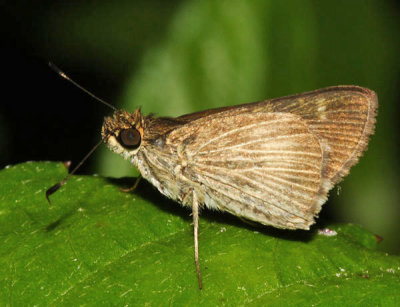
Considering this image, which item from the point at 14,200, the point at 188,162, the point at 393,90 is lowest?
the point at 393,90

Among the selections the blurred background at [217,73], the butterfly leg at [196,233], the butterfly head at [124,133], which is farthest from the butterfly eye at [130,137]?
the blurred background at [217,73]

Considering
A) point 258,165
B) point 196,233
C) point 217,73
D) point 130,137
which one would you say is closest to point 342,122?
point 258,165

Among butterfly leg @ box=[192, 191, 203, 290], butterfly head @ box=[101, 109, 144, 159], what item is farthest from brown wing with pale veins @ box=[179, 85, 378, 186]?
butterfly head @ box=[101, 109, 144, 159]

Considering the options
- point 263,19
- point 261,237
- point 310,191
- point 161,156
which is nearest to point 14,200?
point 161,156

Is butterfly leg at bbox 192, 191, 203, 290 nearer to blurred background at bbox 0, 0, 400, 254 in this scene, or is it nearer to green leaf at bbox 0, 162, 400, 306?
green leaf at bbox 0, 162, 400, 306

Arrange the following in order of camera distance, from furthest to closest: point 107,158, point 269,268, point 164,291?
point 107,158 → point 269,268 → point 164,291

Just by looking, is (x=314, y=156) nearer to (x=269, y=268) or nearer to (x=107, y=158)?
(x=269, y=268)

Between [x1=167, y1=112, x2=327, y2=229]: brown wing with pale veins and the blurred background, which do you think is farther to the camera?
the blurred background
